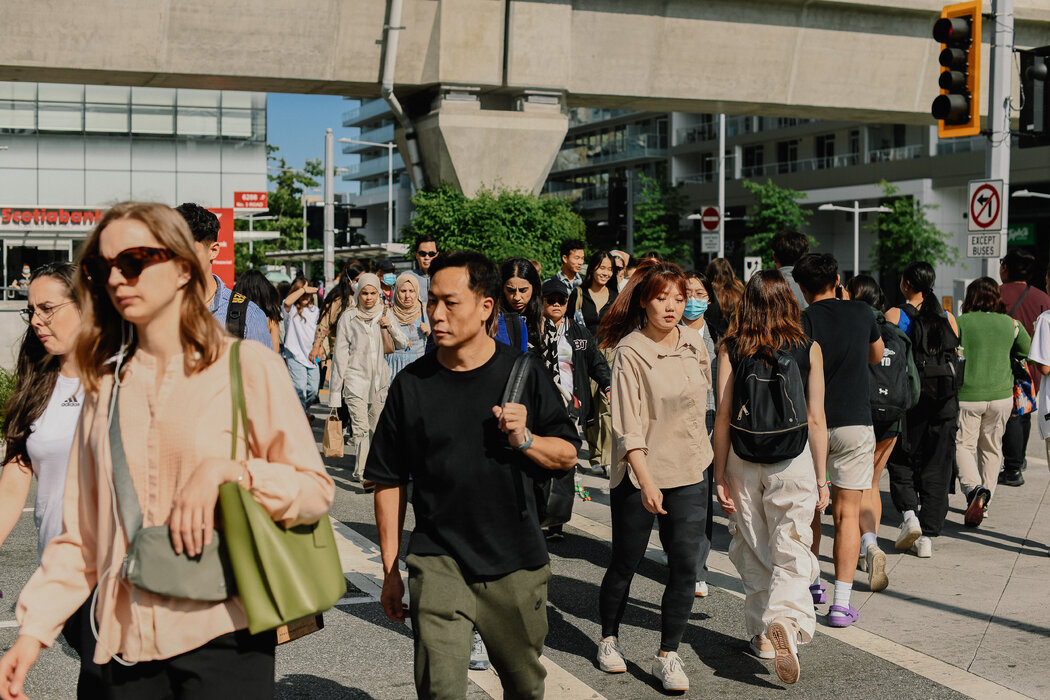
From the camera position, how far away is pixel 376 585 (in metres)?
7.20

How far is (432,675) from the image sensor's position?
3844 millimetres

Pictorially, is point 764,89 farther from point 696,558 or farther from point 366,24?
point 696,558

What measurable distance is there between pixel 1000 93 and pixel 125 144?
52.0 m

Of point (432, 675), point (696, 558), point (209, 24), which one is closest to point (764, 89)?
point (209, 24)

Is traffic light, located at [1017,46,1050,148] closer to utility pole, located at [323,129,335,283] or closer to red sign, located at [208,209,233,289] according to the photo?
red sign, located at [208,209,233,289]

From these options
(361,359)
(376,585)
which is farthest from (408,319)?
(376,585)

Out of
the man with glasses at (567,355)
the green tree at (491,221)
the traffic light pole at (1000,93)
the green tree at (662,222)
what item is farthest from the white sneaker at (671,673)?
the green tree at (662,222)

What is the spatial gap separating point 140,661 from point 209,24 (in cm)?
1502

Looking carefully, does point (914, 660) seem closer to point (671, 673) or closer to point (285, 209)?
→ point (671, 673)

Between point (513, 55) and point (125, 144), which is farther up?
point (125, 144)

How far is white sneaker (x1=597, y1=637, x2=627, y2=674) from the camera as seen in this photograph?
5.66 meters

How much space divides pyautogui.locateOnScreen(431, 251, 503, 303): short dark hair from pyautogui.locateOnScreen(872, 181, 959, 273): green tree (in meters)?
51.4

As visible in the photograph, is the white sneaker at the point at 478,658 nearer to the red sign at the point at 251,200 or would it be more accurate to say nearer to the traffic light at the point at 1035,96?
the traffic light at the point at 1035,96

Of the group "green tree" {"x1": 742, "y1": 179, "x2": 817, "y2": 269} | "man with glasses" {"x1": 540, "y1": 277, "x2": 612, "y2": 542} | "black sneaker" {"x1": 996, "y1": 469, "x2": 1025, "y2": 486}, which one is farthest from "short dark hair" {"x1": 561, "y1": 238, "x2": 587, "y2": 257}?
"green tree" {"x1": 742, "y1": 179, "x2": 817, "y2": 269}
